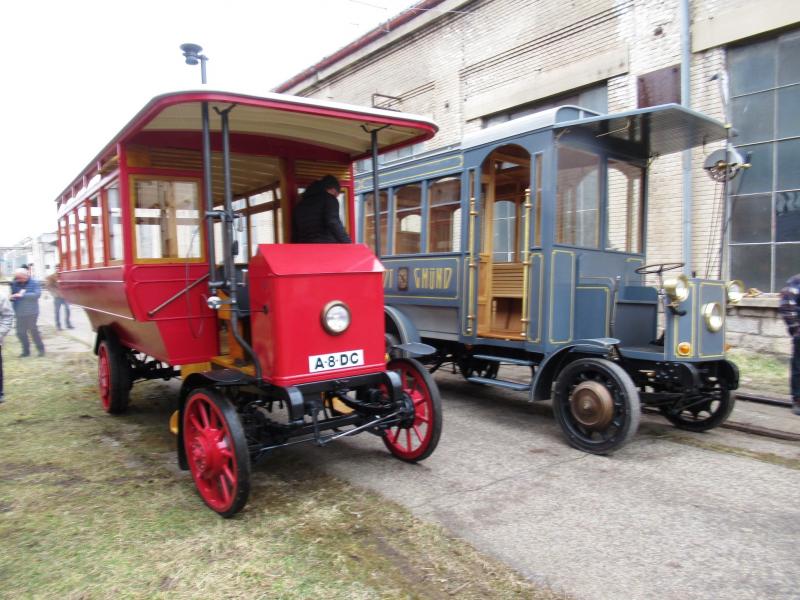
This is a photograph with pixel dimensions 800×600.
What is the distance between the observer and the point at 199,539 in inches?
126

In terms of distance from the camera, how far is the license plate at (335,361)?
3752 millimetres

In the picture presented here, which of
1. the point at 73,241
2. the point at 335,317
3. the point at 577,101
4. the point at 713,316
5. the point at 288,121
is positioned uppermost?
the point at 577,101

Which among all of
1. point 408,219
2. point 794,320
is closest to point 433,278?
point 408,219

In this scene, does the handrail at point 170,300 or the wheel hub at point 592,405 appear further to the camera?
the wheel hub at point 592,405

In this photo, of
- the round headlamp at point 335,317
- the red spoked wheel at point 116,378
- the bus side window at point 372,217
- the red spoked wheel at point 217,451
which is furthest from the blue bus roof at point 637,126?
the red spoked wheel at point 116,378

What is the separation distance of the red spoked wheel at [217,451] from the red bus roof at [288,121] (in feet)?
6.03

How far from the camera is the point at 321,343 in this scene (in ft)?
12.4

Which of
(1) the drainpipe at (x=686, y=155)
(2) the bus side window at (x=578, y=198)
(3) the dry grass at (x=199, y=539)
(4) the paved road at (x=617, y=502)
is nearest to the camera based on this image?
(3) the dry grass at (x=199, y=539)

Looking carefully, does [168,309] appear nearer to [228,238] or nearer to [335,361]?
[228,238]

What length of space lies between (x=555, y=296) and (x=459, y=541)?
9.08 ft

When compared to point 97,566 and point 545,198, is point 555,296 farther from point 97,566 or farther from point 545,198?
point 97,566

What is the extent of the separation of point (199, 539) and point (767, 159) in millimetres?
8385

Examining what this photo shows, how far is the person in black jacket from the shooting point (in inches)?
172

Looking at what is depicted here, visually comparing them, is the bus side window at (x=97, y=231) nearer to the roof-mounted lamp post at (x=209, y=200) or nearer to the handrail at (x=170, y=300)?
the handrail at (x=170, y=300)
